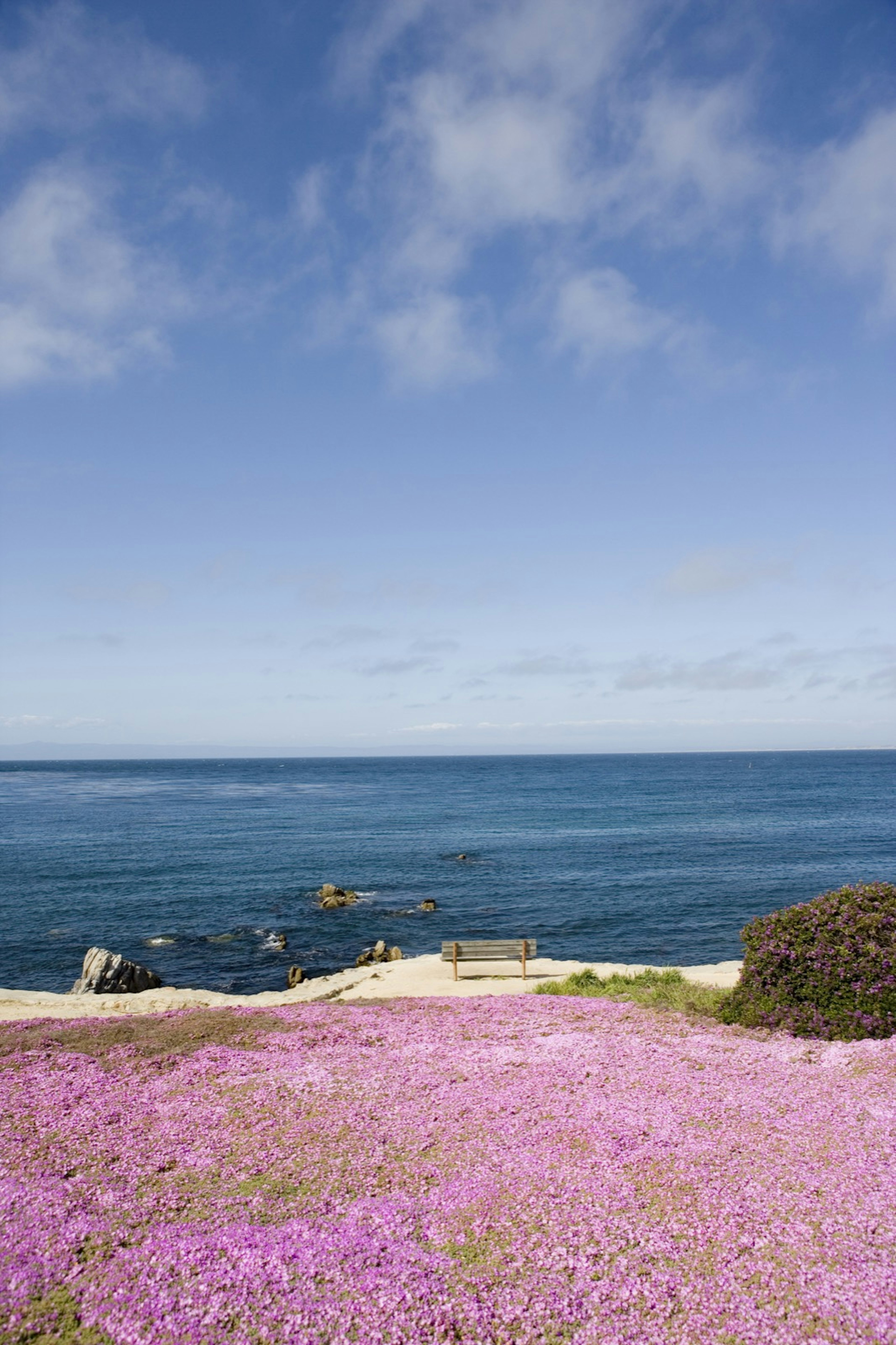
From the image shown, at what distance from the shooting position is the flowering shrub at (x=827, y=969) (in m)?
16.3

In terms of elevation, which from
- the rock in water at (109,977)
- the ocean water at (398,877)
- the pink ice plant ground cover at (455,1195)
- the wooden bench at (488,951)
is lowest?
the ocean water at (398,877)

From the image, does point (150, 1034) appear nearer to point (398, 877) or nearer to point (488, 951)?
point (488, 951)

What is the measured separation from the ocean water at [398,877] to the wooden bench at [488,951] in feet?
30.5

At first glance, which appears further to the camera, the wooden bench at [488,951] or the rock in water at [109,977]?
the rock in water at [109,977]

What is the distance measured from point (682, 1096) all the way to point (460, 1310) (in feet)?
22.4

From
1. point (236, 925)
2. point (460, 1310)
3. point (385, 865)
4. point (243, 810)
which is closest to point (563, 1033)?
point (460, 1310)

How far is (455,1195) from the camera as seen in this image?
33.1 ft

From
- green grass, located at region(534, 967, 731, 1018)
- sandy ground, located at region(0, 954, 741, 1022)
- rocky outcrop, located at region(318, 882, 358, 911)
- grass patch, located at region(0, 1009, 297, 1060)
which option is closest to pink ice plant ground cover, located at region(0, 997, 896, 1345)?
grass patch, located at region(0, 1009, 297, 1060)

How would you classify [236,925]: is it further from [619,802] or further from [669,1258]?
[619,802]

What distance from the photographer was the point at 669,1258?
8.66 meters

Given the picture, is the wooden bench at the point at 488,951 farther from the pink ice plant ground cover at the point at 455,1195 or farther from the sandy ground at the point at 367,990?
the pink ice plant ground cover at the point at 455,1195

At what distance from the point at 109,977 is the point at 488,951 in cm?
1573

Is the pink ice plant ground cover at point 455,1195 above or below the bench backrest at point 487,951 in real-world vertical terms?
above

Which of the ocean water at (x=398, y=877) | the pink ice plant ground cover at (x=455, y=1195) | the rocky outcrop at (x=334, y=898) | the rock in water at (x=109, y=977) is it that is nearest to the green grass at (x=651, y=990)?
the pink ice plant ground cover at (x=455, y=1195)
